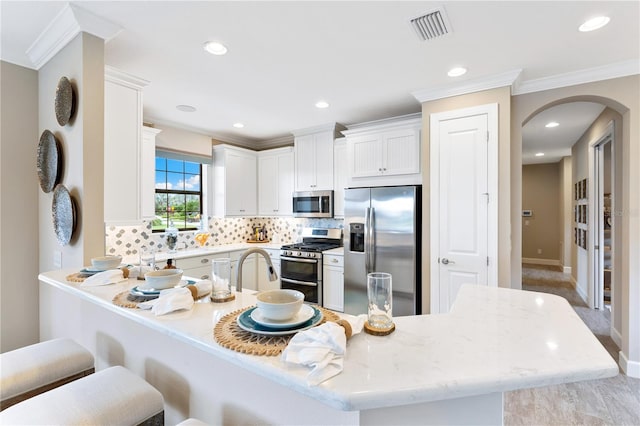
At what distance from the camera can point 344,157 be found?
4.18 meters

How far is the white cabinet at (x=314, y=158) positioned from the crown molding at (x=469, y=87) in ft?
4.86

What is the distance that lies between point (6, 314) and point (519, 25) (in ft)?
13.9

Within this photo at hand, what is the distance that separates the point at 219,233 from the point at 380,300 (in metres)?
4.17

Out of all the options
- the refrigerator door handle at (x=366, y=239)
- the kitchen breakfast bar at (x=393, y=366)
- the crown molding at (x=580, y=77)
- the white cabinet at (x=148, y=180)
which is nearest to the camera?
the kitchen breakfast bar at (x=393, y=366)

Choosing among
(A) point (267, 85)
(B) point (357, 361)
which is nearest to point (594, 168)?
(A) point (267, 85)

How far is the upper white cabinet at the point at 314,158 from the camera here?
169 inches

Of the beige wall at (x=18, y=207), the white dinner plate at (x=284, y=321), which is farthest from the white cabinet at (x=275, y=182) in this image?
the white dinner plate at (x=284, y=321)

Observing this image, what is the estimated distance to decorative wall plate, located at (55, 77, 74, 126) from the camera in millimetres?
1946

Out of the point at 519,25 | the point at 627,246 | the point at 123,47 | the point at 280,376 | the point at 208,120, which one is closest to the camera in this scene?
the point at 280,376

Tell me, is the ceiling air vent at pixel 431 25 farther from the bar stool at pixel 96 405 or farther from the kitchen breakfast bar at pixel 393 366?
the bar stool at pixel 96 405

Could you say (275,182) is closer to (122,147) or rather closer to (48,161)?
(122,147)

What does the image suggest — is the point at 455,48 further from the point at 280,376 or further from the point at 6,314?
the point at 6,314

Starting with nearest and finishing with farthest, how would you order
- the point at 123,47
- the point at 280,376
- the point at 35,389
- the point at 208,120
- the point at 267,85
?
the point at 280,376
the point at 35,389
the point at 123,47
the point at 267,85
the point at 208,120

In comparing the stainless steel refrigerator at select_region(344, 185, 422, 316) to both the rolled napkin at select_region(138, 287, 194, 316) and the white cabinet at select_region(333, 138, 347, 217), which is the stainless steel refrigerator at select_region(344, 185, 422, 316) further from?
the rolled napkin at select_region(138, 287, 194, 316)
